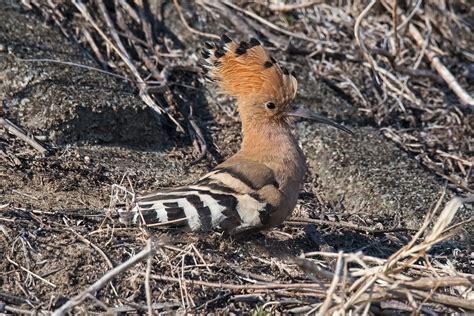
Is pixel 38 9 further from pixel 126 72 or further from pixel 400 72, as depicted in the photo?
pixel 400 72

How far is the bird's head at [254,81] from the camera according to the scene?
157 inches

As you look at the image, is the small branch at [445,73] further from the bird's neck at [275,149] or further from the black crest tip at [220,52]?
the black crest tip at [220,52]

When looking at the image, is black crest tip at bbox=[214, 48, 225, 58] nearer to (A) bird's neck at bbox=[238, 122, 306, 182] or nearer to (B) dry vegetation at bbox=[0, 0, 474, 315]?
(A) bird's neck at bbox=[238, 122, 306, 182]

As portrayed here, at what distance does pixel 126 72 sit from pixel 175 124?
→ 0.39m

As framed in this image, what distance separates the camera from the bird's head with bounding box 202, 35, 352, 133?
4.00 m

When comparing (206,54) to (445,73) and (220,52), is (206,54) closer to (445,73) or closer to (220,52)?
(220,52)

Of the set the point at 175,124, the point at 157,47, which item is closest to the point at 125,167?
the point at 175,124

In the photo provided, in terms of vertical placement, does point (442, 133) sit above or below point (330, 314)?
below

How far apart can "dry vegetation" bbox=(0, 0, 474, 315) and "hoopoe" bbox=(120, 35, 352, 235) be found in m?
0.10

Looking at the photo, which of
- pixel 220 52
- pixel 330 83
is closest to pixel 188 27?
pixel 330 83

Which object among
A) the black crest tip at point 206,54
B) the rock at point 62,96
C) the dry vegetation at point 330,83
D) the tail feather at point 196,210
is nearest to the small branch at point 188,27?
the dry vegetation at point 330,83

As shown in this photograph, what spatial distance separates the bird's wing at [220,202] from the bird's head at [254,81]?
0.32m

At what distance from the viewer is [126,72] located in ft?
15.9

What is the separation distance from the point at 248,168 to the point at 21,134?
1032 millimetres
